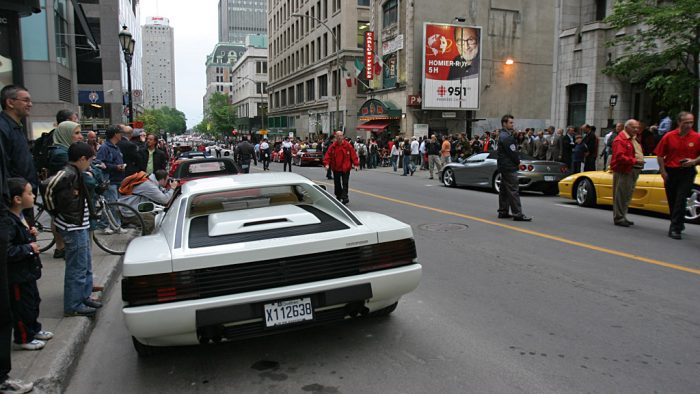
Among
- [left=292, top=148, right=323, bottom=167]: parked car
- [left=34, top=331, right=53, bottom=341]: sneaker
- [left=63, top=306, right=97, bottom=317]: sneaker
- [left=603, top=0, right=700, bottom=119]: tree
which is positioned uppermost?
[left=603, top=0, right=700, bottom=119]: tree

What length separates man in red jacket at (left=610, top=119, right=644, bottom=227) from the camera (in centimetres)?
941

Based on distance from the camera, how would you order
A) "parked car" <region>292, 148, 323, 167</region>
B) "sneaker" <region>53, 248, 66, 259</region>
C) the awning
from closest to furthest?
"sneaker" <region>53, 248, 66, 259</region> < "parked car" <region>292, 148, 323, 167</region> < the awning

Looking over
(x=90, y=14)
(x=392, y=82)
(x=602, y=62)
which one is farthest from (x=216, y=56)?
(x=602, y=62)

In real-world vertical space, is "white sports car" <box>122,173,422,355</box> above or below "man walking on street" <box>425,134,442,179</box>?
below

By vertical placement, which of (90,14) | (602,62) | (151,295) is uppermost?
(90,14)

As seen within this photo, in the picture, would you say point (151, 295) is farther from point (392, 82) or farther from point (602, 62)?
point (392, 82)

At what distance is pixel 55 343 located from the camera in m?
4.18

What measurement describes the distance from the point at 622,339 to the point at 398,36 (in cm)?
3390

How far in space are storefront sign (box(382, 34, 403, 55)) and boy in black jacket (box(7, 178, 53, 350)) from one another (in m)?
33.8

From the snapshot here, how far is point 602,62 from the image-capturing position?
73.6ft

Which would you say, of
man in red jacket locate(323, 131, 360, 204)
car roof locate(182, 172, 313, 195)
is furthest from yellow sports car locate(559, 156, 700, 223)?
car roof locate(182, 172, 313, 195)

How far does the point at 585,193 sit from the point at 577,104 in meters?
13.3

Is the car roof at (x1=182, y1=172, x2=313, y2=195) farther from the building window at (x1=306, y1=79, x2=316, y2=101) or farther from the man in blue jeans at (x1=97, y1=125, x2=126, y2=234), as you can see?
the building window at (x1=306, y1=79, x2=316, y2=101)

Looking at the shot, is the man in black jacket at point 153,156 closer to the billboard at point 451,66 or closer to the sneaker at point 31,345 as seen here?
the sneaker at point 31,345
